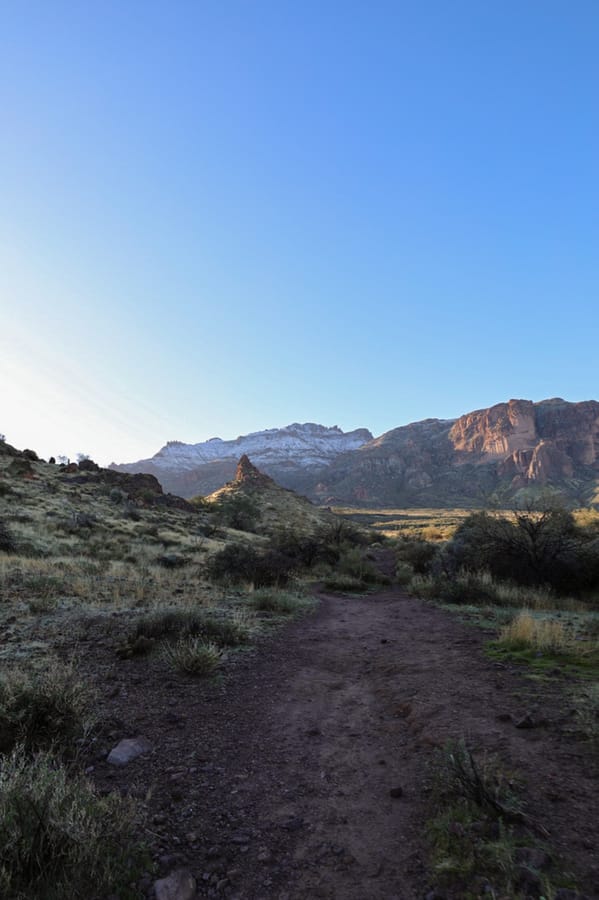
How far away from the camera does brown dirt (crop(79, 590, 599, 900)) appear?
278cm

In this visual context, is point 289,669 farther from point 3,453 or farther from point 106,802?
point 3,453

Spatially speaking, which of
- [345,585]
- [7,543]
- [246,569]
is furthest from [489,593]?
[7,543]

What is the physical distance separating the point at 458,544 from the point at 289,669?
13195 millimetres

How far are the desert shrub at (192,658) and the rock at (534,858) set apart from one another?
4685 mm

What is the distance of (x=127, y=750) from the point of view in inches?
162

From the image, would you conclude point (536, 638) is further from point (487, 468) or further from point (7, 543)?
point (487, 468)

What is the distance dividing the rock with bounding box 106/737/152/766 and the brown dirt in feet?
0.29

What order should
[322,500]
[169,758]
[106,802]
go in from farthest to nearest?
[322,500] → [169,758] → [106,802]

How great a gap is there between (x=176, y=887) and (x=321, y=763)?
6.22ft

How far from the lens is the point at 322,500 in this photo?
540 ft

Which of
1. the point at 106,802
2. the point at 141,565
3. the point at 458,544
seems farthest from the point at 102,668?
the point at 458,544

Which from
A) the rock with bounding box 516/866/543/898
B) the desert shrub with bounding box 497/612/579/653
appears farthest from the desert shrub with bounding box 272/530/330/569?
the rock with bounding box 516/866/543/898

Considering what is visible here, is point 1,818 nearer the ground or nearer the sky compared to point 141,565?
nearer the sky

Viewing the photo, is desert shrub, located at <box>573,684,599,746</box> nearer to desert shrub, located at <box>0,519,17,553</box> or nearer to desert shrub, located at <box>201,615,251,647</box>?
desert shrub, located at <box>201,615,251,647</box>
